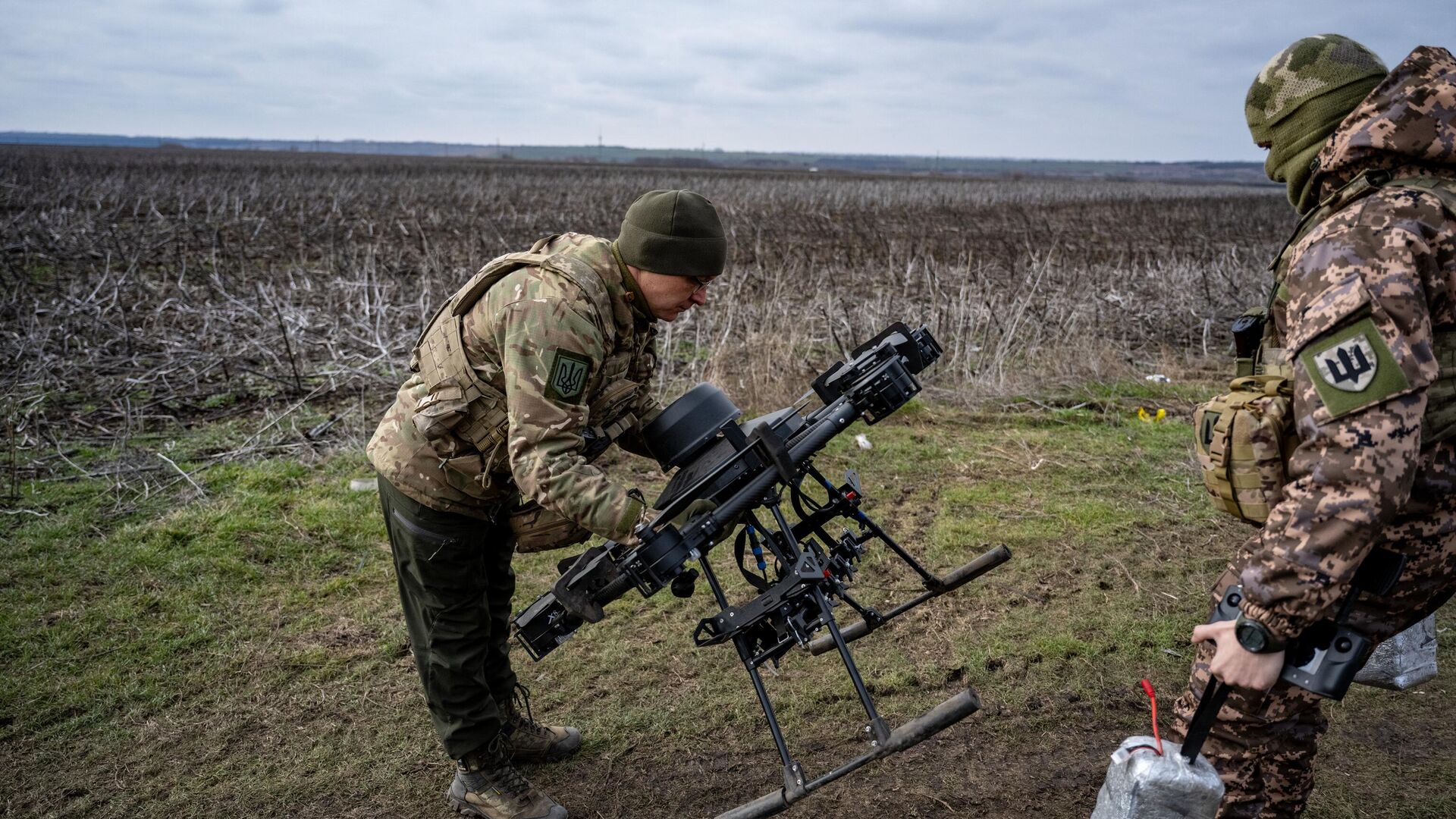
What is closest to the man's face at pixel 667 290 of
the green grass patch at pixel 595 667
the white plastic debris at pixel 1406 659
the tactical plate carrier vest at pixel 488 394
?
the tactical plate carrier vest at pixel 488 394

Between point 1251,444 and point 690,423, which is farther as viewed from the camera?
point 690,423

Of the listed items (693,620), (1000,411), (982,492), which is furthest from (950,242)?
(693,620)

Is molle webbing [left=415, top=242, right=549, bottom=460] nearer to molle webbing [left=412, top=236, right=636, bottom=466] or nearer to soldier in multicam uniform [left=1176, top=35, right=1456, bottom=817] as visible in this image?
molle webbing [left=412, top=236, right=636, bottom=466]

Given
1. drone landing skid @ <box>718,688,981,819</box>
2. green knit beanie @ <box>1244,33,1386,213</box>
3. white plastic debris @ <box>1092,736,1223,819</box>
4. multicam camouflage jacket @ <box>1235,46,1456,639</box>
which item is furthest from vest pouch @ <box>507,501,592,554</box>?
green knit beanie @ <box>1244,33,1386,213</box>

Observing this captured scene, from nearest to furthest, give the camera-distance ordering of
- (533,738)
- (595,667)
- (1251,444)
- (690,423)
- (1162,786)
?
1. (1162,786)
2. (1251,444)
3. (690,423)
4. (533,738)
5. (595,667)

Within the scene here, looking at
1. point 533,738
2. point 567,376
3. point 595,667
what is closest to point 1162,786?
point 567,376

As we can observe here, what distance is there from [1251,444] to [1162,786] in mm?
862

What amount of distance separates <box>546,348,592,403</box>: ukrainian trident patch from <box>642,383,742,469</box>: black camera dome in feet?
1.44

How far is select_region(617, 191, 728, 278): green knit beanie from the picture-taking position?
2.89 meters

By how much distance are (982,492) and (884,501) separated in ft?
2.19

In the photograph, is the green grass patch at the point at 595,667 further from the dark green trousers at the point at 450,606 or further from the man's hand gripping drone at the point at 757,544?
the man's hand gripping drone at the point at 757,544

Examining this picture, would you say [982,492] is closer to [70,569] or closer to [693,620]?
[693,620]

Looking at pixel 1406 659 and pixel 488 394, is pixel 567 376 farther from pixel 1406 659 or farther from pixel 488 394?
pixel 1406 659

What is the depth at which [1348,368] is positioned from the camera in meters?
2.04
